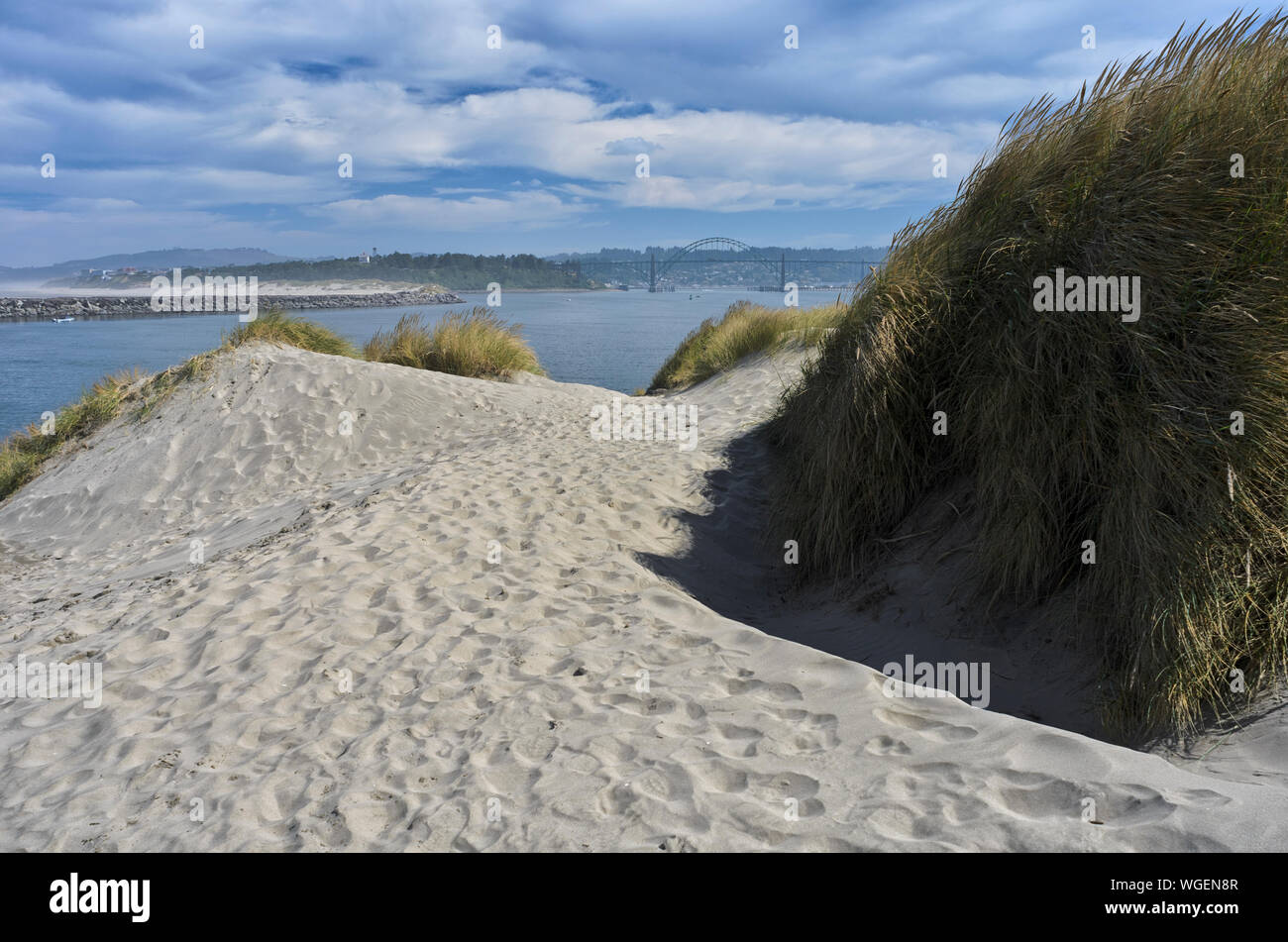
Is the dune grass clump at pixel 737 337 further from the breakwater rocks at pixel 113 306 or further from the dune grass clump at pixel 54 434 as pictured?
the breakwater rocks at pixel 113 306

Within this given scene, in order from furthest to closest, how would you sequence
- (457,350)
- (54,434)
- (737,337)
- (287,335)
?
(457,350)
(737,337)
(287,335)
(54,434)

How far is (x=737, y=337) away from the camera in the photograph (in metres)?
15.6

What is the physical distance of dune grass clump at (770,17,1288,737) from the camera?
3.68 m

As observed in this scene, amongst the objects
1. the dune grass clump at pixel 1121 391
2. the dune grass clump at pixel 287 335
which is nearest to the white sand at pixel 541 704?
the dune grass clump at pixel 1121 391

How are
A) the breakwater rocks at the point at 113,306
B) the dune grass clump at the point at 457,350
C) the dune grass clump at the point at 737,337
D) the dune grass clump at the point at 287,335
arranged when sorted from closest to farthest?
the dune grass clump at the point at 737,337 → the dune grass clump at the point at 287,335 → the dune grass clump at the point at 457,350 → the breakwater rocks at the point at 113,306

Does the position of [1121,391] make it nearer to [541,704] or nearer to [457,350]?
[541,704]

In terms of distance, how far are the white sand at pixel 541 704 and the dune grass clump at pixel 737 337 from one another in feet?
20.7

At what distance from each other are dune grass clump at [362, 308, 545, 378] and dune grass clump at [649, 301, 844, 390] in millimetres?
3498

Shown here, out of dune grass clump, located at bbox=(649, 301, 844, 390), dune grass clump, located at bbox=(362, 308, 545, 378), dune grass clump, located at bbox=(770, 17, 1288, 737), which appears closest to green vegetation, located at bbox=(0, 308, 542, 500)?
dune grass clump, located at bbox=(362, 308, 545, 378)

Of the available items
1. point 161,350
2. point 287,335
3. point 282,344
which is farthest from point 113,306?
point 282,344

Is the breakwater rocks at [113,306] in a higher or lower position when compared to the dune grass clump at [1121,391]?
higher

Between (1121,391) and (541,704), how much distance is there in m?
3.62

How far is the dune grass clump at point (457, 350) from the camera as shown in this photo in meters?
16.5
